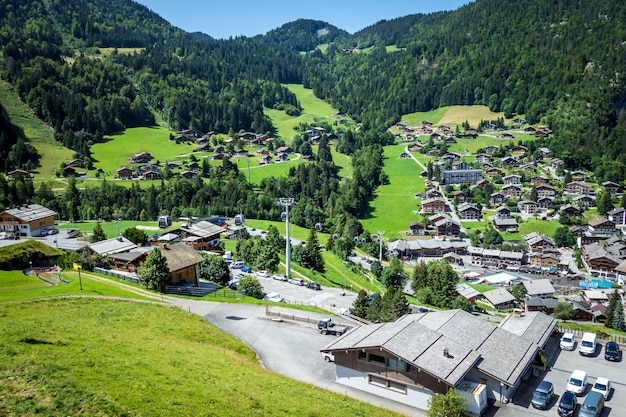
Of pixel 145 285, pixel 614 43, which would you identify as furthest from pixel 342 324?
pixel 614 43

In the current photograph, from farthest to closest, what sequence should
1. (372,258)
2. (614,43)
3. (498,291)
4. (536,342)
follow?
(614,43) → (372,258) → (498,291) → (536,342)

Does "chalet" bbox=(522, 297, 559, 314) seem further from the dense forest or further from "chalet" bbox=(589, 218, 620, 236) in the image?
the dense forest

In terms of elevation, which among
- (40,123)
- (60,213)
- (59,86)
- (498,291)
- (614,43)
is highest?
(614,43)

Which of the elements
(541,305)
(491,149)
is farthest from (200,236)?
(491,149)

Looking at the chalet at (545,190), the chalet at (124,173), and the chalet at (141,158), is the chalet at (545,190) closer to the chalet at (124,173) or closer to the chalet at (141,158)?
the chalet at (124,173)

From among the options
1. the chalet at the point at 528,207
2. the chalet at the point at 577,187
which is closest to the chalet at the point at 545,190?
the chalet at the point at 528,207

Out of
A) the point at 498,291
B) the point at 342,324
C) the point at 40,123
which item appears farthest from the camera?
the point at 40,123

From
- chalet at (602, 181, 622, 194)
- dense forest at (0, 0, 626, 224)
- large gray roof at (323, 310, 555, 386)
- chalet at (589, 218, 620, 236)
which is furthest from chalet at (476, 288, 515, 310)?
chalet at (602, 181, 622, 194)

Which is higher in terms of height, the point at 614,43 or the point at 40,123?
the point at 614,43

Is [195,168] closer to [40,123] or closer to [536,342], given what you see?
[40,123]
